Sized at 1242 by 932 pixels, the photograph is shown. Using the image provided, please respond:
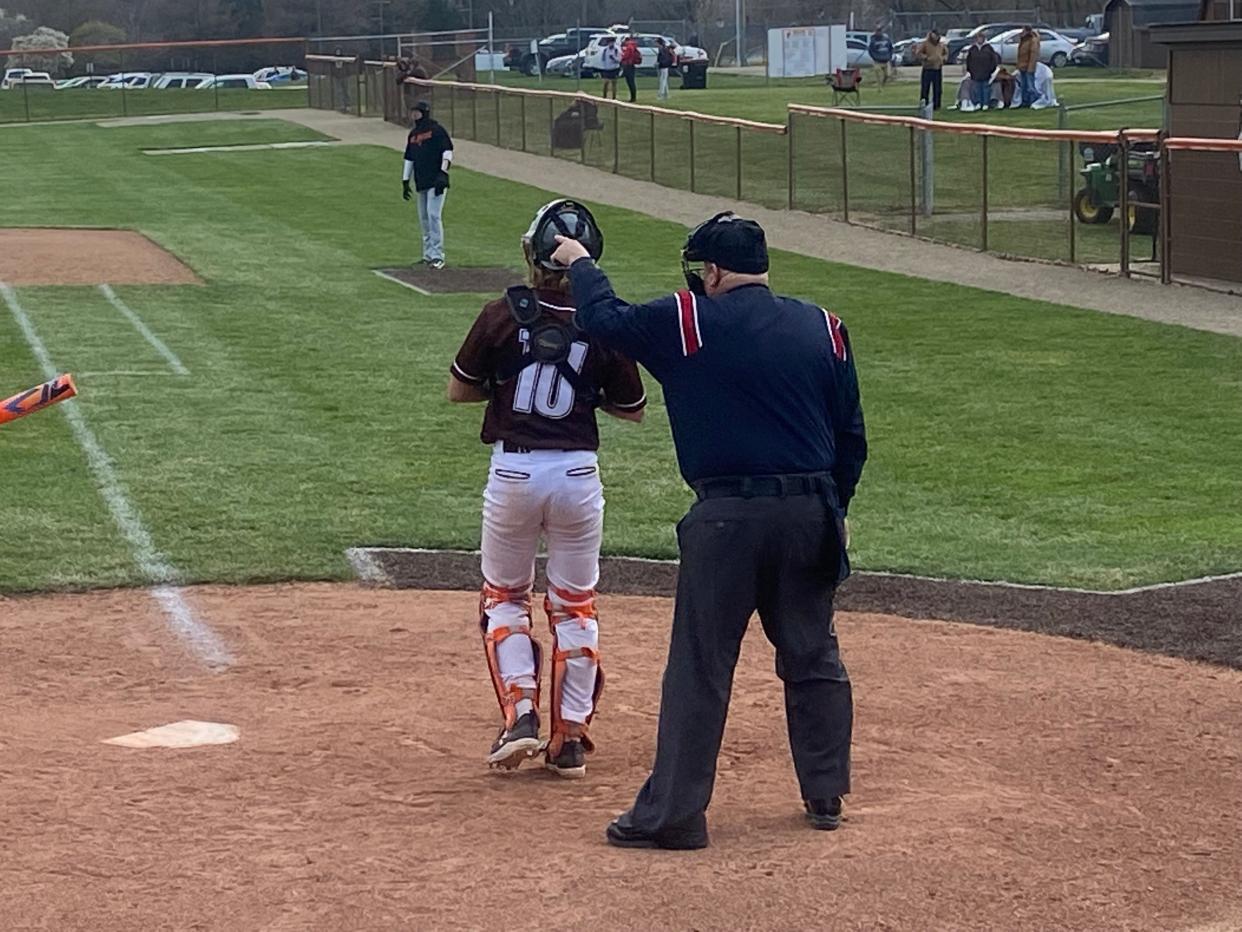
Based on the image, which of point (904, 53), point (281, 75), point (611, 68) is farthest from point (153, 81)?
point (904, 53)

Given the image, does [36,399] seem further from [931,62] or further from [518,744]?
[931,62]

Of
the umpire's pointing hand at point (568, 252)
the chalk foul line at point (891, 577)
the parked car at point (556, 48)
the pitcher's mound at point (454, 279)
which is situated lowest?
the chalk foul line at point (891, 577)

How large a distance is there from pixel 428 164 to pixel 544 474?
1754cm

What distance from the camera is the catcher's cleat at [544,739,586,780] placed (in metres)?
6.61

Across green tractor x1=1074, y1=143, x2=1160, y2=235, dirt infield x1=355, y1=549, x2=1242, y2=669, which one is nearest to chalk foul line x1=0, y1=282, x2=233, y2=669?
dirt infield x1=355, y1=549, x2=1242, y2=669

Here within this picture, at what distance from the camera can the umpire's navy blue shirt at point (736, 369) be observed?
18.6 feet

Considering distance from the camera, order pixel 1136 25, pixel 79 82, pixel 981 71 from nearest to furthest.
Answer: pixel 1136 25, pixel 981 71, pixel 79 82

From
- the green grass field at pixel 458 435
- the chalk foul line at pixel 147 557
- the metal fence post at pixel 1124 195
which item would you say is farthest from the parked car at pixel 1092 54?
the chalk foul line at pixel 147 557

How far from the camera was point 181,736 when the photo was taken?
23.3 ft

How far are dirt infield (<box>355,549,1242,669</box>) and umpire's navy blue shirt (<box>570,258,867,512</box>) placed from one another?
341 cm

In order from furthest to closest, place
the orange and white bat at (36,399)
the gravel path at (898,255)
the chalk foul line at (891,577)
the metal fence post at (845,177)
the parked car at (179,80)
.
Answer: the parked car at (179,80) < the metal fence post at (845,177) < the gravel path at (898,255) < the chalk foul line at (891,577) < the orange and white bat at (36,399)

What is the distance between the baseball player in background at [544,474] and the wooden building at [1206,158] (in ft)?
49.9

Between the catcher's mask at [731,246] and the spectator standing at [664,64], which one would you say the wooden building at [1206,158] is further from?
the spectator standing at [664,64]

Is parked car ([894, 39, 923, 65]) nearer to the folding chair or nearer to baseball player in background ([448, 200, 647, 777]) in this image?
the folding chair
